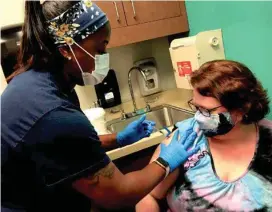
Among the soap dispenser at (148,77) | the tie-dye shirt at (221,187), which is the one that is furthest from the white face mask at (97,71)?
the soap dispenser at (148,77)

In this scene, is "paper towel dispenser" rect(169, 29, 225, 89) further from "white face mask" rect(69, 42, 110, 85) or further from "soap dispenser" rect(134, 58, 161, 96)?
"white face mask" rect(69, 42, 110, 85)

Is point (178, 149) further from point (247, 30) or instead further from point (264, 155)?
point (247, 30)

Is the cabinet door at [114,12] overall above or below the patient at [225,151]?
above

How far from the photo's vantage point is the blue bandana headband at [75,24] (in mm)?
1060

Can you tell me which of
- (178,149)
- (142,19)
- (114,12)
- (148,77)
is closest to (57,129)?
(178,149)

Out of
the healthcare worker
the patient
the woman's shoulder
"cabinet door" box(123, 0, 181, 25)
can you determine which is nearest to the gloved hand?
the patient

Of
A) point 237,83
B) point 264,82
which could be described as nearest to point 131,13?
Result: point 264,82

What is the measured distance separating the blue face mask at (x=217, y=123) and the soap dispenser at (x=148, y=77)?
4.46 ft

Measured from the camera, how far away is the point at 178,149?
122cm

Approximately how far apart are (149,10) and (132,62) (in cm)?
52

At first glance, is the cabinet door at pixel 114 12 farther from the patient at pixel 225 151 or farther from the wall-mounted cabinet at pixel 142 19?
the patient at pixel 225 151

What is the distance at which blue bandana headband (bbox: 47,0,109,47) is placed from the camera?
1.06 metres

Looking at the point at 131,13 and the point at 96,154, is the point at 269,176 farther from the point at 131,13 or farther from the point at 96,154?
the point at 131,13

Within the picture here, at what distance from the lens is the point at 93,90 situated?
101 inches
